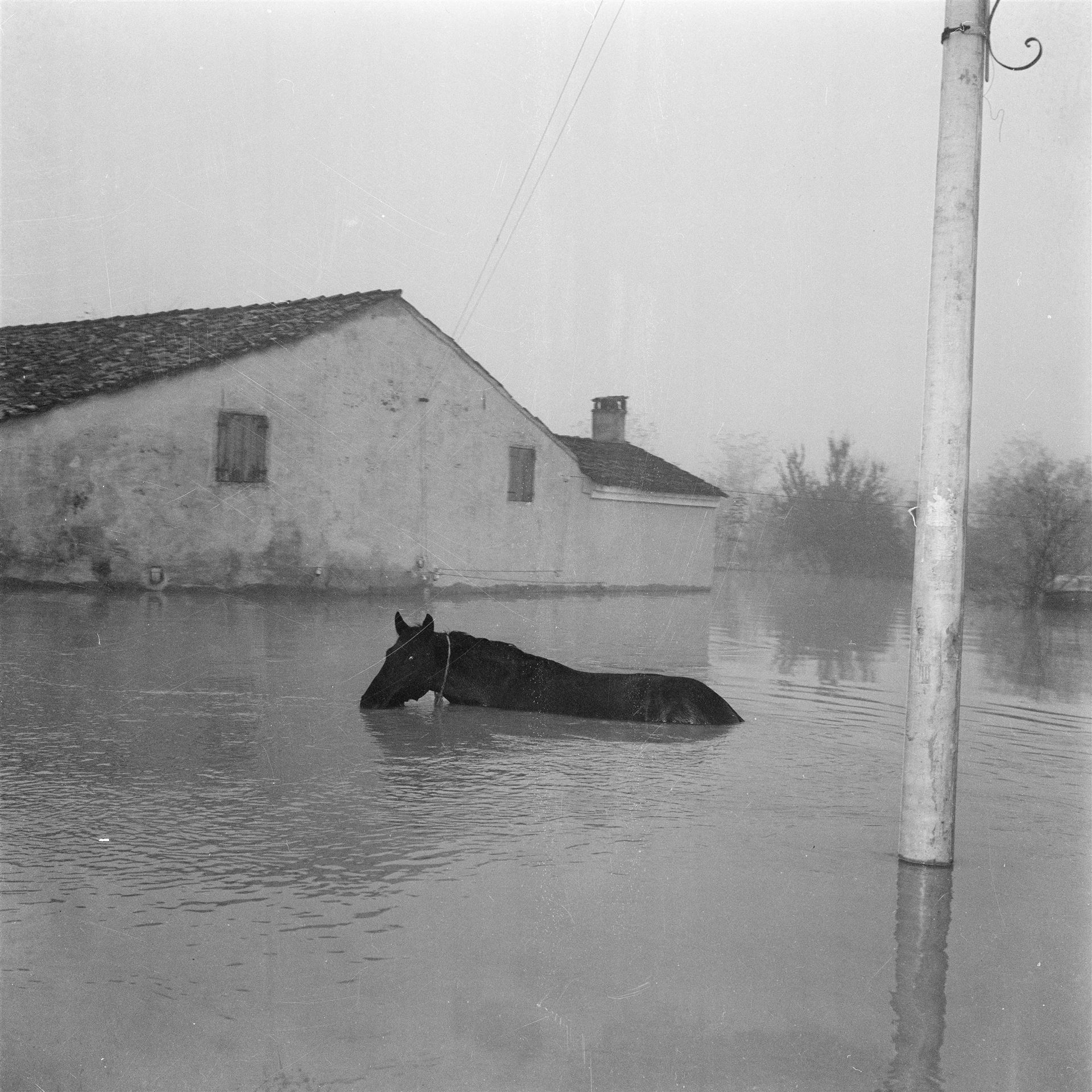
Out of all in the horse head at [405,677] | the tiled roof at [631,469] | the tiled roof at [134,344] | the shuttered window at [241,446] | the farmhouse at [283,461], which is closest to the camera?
the horse head at [405,677]

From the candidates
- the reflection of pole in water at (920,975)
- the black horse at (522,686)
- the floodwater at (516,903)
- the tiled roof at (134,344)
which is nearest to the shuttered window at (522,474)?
the tiled roof at (134,344)

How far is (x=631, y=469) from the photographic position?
104 feet

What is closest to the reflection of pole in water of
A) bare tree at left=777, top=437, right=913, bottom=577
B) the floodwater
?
the floodwater

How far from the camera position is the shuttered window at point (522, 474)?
26656 millimetres

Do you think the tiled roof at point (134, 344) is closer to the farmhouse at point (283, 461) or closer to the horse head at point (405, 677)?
the farmhouse at point (283, 461)

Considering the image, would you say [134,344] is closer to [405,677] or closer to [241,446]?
[241,446]

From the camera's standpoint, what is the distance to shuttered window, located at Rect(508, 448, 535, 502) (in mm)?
26656

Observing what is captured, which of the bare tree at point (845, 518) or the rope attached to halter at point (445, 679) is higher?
the bare tree at point (845, 518)

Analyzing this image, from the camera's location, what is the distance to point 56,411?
19.9 metres

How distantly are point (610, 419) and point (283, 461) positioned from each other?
15.4m

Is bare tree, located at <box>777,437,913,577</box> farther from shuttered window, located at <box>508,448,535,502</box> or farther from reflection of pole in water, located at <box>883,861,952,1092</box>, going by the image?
reflection of pole in water, located at <box>883,861,952,1092</box>

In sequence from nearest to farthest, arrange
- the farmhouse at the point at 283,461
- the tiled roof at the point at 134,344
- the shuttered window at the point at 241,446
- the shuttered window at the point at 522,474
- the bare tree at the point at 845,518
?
the farmhouse at the point at 283,461 → the tiled roof at the point at 134,344 → the shuttered window at the point at 241,446 → the shuttered window at the point at 522,474 → the bare tree at the point at 845,518

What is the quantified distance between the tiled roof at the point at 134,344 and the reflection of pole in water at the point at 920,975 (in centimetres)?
1838

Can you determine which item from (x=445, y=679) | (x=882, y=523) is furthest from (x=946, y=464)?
(x=882, y=523)
